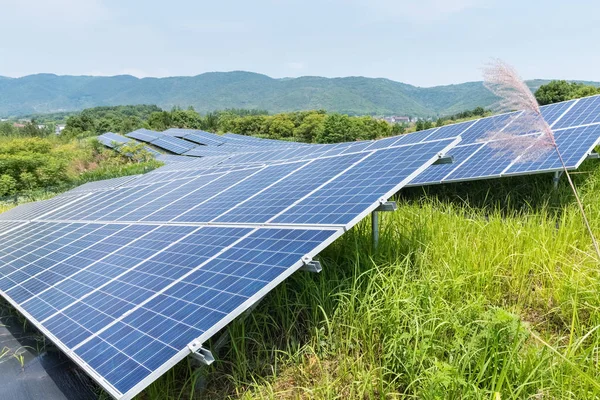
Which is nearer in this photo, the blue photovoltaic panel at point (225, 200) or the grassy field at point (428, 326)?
the grassy field at point (428, 326)

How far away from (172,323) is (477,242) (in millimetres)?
3819

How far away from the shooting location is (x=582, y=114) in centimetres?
913

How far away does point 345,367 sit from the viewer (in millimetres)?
3395

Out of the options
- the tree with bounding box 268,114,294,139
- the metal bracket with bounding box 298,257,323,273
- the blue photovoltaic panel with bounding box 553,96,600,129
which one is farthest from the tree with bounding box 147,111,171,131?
the metal bracket with bounding box 298,257,323,273

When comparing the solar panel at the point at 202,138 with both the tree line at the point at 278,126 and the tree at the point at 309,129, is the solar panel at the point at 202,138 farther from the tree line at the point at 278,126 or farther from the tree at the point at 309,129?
the tree at the point at 309,129

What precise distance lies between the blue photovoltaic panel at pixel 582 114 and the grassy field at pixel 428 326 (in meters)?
4.38

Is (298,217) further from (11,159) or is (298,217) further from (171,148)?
(171,148)

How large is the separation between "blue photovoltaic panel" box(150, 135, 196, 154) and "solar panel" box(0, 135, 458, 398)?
1211 inches

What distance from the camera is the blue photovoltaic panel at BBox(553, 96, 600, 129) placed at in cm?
859

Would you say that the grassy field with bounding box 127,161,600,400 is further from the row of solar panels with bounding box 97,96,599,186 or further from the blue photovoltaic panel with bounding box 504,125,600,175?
the row of solar panels with bounding box 97,96,599,186

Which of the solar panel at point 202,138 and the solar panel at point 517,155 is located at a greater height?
the solar panel at point 517,155

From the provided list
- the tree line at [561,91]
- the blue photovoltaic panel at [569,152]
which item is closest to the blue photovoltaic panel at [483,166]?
the blue photovoltaic panel at [569,152]

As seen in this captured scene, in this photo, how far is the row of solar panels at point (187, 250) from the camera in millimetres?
3113

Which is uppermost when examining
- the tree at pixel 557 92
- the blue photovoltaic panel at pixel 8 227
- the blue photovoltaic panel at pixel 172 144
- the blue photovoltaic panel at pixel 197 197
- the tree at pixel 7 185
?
the tree at pixel 557 92
